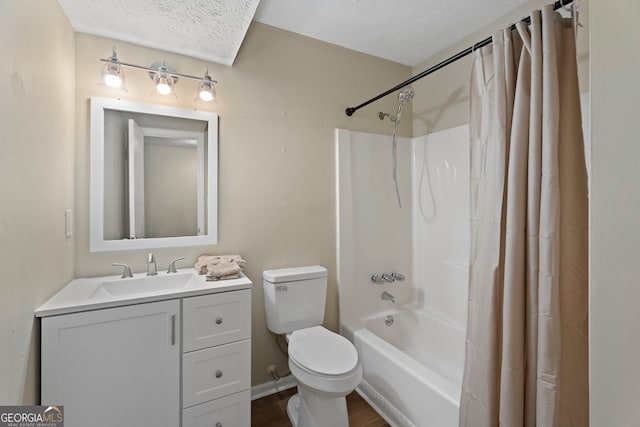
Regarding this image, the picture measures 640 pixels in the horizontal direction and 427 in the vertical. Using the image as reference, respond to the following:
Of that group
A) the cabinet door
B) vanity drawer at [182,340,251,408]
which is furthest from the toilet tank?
the cabinet door

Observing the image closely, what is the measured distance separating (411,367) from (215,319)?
1.12m

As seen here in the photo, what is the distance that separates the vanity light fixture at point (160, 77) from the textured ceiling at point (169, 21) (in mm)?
124

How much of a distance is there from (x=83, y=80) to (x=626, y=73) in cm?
214

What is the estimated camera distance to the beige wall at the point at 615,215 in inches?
17.8

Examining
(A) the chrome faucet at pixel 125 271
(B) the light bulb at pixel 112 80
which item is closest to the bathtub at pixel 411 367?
(A) the chrome faucet at pixel 125 271

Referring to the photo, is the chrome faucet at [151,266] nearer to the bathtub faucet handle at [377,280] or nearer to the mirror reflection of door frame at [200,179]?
the mirror reflection of door frame at [200,179]

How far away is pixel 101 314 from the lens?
3.85ft

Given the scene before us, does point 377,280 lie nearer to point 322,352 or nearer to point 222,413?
point 322,352

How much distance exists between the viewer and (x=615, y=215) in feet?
1.56

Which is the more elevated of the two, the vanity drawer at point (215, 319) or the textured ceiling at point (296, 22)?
the textured ceiling at point (296, 22)

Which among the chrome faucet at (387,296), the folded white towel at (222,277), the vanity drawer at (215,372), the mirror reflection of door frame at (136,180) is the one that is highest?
the mirror reflection of door frame at (136,180)

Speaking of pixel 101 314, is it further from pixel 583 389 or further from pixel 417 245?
pixel 417 245

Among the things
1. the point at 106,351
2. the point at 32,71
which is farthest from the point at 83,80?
the point at 106,351

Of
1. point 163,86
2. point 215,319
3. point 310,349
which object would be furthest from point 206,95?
point 310,349
